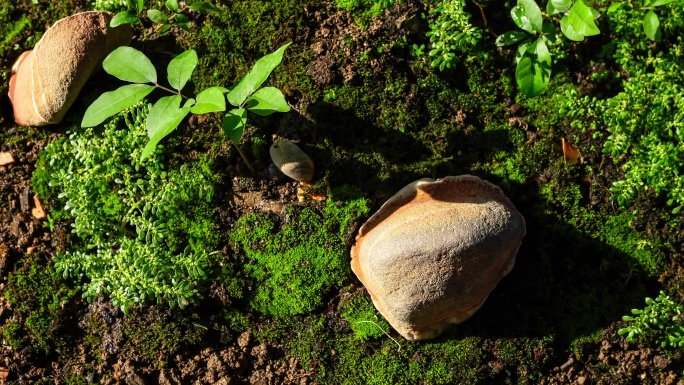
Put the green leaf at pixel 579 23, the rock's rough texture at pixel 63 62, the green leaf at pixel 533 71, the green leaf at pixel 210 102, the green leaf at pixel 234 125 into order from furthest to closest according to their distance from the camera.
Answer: the rock's rough texture at pixel 63 62
the green leaf at pixel 533 71
the green leaf at pixel 579 23
the green leaf at pixel 234 125
the green leaf at pixel 210 102

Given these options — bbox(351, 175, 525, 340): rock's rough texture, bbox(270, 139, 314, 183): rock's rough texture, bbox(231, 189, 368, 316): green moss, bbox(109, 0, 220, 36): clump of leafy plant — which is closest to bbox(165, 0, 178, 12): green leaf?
bbox(109, 0, 220, 36): clump of leafy plant

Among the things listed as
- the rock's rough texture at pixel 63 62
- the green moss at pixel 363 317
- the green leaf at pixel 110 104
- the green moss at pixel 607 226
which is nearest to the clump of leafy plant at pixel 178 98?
the green leaf at pixel 110 104

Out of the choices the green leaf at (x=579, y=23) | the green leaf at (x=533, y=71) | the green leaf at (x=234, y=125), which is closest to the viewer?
the green leaf at (x=234, y=125)

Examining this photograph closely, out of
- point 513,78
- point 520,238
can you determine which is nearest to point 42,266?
point 520,238

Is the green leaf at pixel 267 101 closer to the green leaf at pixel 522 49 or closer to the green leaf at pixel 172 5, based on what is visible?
the green leaf at pixel 172 5

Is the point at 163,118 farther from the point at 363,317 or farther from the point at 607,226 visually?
the point at 607,226

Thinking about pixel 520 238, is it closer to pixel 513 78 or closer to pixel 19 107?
pixel 513 78
